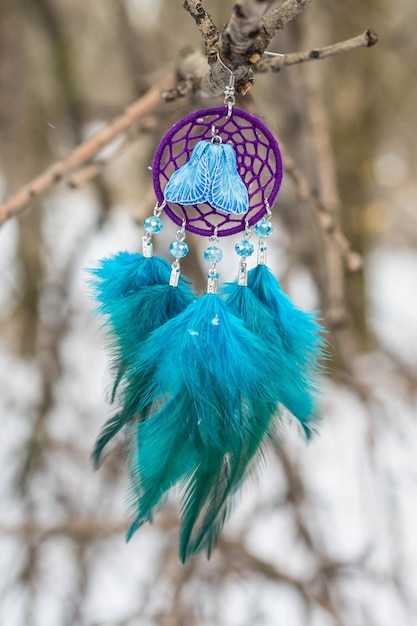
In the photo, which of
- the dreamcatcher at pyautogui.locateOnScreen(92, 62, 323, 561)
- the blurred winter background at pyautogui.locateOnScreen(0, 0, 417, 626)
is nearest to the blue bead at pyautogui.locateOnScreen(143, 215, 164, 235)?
the dreamcatcher at pyautogui.locateOnScreen(92, 62, 323, 561)

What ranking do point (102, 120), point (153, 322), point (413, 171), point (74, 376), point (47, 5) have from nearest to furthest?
point (153, 322), point (47, 5), point (74, 376), point (102, 120), point (413, 171)

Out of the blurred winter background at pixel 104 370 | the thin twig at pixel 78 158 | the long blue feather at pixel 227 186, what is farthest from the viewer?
the blurred winter background at pixel 104 370

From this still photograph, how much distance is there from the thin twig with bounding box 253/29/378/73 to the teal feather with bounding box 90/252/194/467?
0.21 m

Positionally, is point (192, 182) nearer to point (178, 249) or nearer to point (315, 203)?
point (178, 249)

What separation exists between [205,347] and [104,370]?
1.20 ft

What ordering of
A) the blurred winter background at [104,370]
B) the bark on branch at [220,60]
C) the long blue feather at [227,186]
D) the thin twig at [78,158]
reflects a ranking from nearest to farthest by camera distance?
the bark on branch at [220,60], the long blue feather at [227,186], the thin twig at [78,158], the blurred winter background at [104,370]

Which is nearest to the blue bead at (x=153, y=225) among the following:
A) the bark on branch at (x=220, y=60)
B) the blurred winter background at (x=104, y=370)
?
the bark on branch at (x=220, y=60)

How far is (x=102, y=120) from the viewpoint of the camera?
2092 millimetres

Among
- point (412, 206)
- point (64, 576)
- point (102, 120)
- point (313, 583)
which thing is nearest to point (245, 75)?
point (313, 583)

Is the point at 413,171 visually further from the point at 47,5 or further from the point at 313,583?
the point at 313,583

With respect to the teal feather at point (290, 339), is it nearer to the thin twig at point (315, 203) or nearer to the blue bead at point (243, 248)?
the blue bead at point (243, 248)

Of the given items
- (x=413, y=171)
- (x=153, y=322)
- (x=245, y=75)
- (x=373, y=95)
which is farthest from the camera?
(x=413, y=171)

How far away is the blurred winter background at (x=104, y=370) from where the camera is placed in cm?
123

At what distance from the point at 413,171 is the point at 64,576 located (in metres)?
2.66
